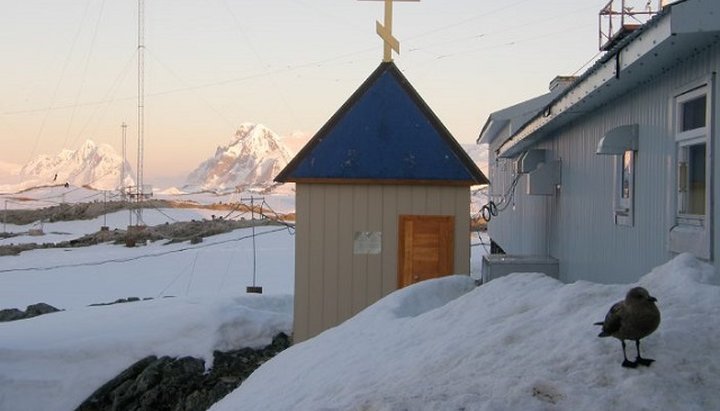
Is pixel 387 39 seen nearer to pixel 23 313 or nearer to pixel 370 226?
pixel 370 226

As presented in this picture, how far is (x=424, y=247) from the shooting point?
12078 millimetres

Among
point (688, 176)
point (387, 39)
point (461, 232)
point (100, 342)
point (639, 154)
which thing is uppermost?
point (387, 39)

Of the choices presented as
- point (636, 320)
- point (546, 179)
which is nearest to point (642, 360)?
point (636, 320)

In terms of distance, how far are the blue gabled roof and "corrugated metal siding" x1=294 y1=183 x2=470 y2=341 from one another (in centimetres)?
27

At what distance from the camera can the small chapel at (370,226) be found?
12023mm

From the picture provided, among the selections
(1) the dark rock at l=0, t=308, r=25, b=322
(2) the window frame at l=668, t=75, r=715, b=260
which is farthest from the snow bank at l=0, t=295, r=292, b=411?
(2) the window frame at l=668, t=75, r=715, b=260

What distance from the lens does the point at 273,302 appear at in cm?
1669

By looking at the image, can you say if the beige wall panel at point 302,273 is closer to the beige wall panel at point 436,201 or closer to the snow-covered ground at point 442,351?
the snow-covered ground at point 442,351

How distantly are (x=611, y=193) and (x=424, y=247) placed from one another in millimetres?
3338

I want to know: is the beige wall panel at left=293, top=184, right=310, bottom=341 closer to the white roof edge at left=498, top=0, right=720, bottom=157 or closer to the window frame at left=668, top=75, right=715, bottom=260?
the white roof edge at left=498, top=0, right=720, bottom=157

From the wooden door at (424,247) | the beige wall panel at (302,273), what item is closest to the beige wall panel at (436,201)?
the wooden door at (424,247)

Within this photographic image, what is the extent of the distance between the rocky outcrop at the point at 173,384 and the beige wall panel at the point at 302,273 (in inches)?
47.0

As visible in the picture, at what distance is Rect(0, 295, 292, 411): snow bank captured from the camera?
479 inches

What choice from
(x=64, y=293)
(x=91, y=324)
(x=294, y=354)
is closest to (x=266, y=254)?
(x=64, y=293)
